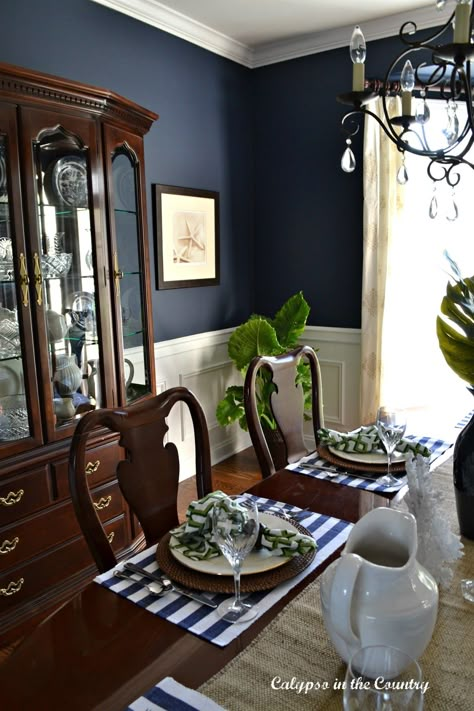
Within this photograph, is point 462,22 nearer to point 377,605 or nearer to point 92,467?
point 377,605

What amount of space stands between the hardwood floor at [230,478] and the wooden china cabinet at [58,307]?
2.57 feet

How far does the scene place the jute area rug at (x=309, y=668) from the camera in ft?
2.47

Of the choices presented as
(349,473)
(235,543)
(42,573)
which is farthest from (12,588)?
(235,543)

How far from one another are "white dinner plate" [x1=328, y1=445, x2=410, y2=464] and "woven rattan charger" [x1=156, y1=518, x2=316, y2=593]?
0.53 m

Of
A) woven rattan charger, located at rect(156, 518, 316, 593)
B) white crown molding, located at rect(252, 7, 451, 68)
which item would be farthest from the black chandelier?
white crown molding, located at rect(252, 7, 451, 68)

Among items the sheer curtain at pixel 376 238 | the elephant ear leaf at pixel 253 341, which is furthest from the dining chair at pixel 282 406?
the sheer curtain at pixel 376 238

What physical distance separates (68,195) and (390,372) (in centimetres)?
216

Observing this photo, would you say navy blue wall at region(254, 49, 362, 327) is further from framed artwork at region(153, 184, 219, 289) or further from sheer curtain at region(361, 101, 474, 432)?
framed artwork at region(153, 184, 219, 289)

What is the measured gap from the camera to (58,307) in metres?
2.20

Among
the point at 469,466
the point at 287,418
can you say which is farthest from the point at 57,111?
Result: the point at 469,466

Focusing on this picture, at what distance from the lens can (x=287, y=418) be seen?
6.04 ft

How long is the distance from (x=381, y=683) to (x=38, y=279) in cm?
178

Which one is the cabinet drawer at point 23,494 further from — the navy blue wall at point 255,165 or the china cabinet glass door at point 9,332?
the navy blue wall at point 255,165

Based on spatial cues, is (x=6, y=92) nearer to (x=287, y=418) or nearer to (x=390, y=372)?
(x=287, y=418)
